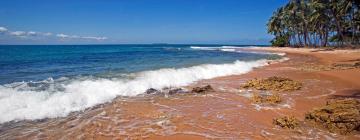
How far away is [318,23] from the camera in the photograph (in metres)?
48.0

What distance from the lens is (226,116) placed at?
664cm

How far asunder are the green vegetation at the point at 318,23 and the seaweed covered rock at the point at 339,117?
26195 mm

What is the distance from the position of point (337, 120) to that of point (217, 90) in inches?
194

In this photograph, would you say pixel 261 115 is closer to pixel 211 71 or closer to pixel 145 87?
pixel 145 87

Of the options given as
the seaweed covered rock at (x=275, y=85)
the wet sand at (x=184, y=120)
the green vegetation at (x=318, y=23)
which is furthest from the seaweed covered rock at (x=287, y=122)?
the green vegetation at (x=318, y=23)

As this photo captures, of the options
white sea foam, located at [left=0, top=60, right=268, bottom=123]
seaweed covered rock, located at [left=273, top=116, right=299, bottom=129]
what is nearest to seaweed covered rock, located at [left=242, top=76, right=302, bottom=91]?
white sea foam, located at [left=0, top=60, right=268, bottom=123]

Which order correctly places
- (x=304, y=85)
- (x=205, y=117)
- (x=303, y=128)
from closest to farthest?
1. (x=303, y=128)
2. (x=205, y=117)
3. (x=304, y=85)

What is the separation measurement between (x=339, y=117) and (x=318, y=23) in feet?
161

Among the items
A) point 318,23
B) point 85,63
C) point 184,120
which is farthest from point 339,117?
point 318,23

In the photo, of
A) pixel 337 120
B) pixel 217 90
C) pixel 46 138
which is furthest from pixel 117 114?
pixel 337 120

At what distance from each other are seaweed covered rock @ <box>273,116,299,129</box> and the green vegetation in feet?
89.8

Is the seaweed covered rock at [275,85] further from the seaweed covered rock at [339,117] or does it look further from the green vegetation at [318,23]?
the green vegetation at [318,23]

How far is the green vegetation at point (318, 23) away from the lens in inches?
1561

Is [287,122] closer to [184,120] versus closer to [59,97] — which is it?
[184,120]
